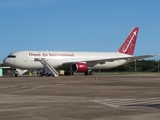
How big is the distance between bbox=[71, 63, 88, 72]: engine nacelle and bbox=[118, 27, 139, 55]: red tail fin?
47.0ft

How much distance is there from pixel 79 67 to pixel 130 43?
17832mm

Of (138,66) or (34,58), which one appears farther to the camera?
(138,66)

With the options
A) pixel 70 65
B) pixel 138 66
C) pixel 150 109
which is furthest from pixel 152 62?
pixel 150 109

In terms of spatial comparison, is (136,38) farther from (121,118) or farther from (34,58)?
(121,118)

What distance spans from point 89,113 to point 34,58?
46099 millimetres

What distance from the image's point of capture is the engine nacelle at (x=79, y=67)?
196 ft

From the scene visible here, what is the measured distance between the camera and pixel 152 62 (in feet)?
426

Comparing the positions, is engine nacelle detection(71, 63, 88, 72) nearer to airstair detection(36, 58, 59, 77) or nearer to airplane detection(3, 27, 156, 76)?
airplane detection(3, 27, 156, 76)

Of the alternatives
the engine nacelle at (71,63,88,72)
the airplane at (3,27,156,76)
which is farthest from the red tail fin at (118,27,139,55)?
the engine nacelle at (71,63,88,72)

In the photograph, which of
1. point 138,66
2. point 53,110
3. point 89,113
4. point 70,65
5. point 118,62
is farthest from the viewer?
point 138,66

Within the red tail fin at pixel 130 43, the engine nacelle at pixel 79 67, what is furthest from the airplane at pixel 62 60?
the red tail fin at pixel 130 43

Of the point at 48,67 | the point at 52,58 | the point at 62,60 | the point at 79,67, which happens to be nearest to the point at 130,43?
the point at 79,67

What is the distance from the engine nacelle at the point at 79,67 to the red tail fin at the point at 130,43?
47.0ft

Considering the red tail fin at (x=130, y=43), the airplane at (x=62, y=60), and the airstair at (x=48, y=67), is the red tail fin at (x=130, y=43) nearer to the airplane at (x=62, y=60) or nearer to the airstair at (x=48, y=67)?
the airplane at (x=62, y=60)
